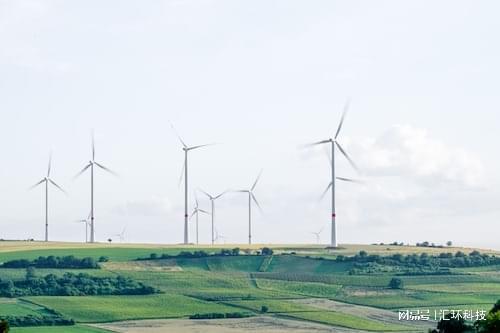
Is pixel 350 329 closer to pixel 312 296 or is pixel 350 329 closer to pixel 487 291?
pixel 312 296

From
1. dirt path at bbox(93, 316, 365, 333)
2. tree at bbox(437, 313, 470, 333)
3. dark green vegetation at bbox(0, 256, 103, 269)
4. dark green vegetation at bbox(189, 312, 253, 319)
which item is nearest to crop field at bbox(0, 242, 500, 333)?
dirt path at bbox(93, 316, 365, 333)

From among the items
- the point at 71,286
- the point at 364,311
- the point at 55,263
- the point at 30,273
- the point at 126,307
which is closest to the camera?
the point at 364,311

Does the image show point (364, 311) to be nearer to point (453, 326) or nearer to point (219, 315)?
point (219, 315)

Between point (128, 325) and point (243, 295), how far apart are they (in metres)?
32.4

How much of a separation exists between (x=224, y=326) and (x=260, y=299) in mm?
27511

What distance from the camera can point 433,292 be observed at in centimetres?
17100

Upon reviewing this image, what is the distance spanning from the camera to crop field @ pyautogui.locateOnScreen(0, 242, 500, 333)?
462ft

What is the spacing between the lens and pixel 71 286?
174 meters

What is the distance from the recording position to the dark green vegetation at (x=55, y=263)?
194625mm

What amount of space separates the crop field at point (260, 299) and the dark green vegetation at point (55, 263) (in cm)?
267

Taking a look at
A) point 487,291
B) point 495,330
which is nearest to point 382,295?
point 487,291

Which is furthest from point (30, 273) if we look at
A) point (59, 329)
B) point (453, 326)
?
point (453, 326)

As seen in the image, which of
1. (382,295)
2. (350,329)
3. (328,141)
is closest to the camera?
(350,329)

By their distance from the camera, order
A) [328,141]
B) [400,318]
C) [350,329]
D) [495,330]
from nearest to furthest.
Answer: [495,330] < [350,329] < [400,318] < [328,141]
